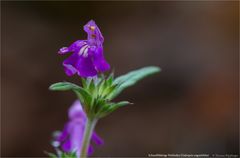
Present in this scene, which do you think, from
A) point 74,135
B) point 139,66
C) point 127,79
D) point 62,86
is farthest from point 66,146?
point 139,66

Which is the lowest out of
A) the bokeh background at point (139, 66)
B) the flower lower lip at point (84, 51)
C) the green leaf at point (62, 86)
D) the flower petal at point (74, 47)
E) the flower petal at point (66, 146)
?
the bokeh background at point (139, 66)

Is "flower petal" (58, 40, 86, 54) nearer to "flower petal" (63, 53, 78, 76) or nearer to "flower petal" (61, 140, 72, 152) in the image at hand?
"flower petal" (63, 53, 78, 76)

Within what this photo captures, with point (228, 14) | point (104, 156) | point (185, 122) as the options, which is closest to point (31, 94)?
point (104, 156)

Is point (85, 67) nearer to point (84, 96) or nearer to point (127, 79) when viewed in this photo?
point (84, 96)

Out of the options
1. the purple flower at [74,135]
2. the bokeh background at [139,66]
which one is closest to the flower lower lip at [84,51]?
the purple flower at [74,135]

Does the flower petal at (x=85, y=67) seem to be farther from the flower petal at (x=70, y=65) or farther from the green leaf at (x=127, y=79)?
the green leaf at (x=127, y=79)

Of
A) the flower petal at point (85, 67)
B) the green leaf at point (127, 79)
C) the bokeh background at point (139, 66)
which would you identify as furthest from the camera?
the bokeh background at point (139, 66)
